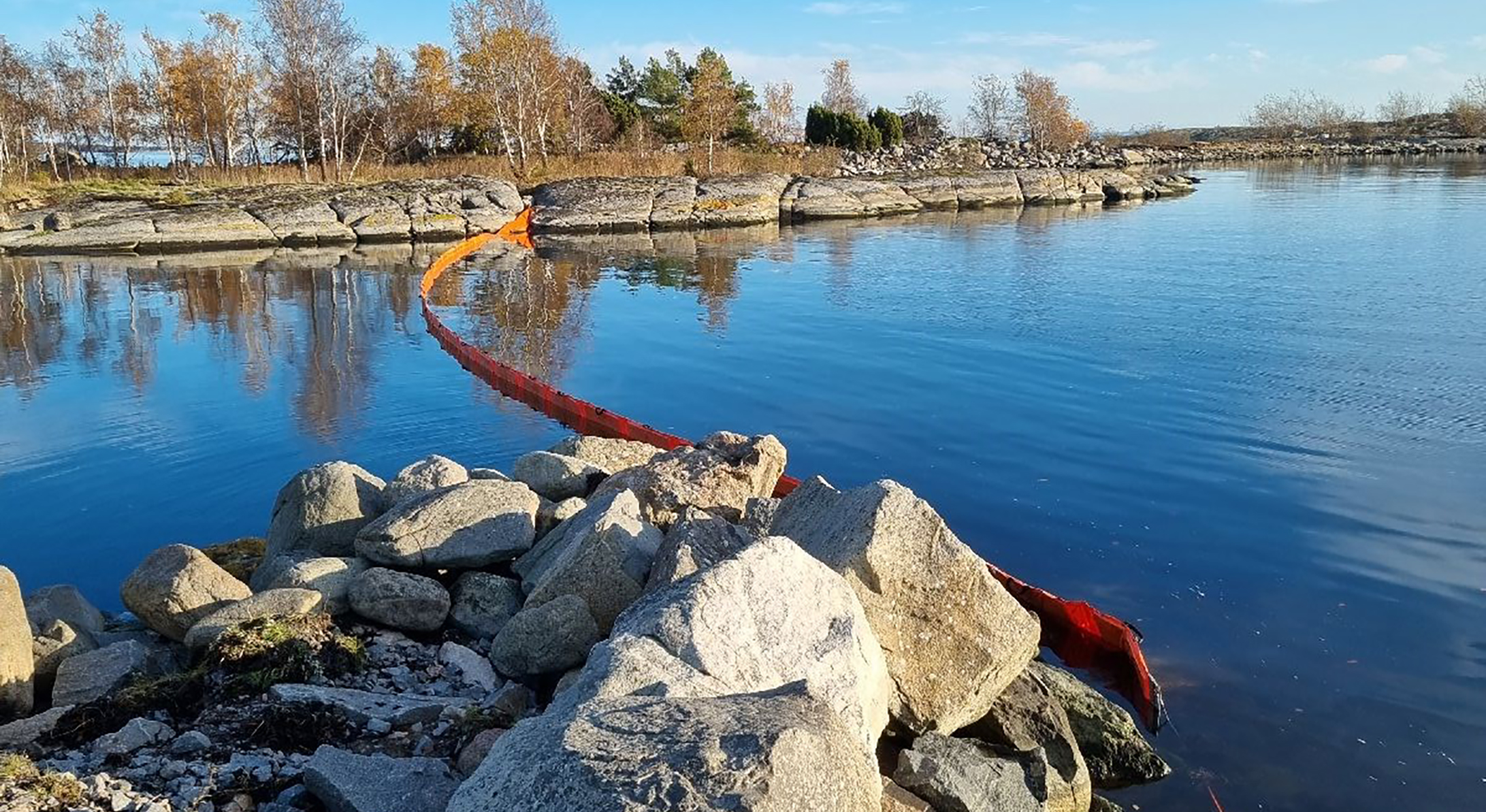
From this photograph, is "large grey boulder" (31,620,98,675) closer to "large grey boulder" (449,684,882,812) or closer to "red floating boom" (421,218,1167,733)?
"large grey boulder" (449,684,882,812)

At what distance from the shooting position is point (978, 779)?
514 cm

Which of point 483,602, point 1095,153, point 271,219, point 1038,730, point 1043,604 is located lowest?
point 1038,730

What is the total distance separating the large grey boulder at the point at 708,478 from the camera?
7891mm

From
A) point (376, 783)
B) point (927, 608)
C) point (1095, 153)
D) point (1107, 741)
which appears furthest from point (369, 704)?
point (1095, 153)

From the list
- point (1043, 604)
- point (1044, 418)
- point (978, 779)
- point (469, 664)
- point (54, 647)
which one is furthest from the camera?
point (1044, 418)

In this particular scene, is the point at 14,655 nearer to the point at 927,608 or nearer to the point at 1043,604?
the point at 927,608

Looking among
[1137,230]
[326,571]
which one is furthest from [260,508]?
[1137,230]

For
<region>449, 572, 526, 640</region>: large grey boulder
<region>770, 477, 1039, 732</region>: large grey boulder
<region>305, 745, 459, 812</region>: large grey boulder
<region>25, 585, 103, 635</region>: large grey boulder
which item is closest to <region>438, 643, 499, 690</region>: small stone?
<region>449, 572, 526, 640</region>: large grey boulder

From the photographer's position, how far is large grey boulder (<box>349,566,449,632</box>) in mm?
6836

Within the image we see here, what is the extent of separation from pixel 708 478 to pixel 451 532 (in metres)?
1.82

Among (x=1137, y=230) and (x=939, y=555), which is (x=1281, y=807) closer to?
(x=939, y=555)

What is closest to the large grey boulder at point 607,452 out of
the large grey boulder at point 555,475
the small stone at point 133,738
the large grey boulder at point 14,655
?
the large grey boulder at point 555,475

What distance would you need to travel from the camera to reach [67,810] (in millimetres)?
4121

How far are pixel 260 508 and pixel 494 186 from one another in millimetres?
29581
